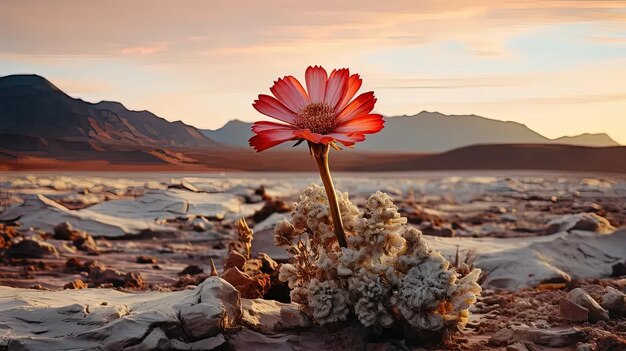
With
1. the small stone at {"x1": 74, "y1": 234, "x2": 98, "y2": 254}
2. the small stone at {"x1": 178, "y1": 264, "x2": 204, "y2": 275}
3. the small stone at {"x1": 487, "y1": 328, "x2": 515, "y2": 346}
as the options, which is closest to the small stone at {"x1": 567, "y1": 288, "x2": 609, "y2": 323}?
the small stone at {"x1": 487, "y1": 328, "x2": 515, "y2": 346}

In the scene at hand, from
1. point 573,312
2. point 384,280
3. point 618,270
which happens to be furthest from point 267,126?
point 618,270

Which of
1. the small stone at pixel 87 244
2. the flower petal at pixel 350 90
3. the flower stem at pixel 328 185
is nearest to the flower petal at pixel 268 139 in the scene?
the flower stem at pixel 328 185

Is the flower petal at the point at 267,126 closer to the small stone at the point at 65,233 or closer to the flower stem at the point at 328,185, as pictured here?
the flower stem at the point at 328,185

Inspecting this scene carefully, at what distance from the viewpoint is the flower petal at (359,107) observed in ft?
12.4

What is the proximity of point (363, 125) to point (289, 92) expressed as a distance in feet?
1.55

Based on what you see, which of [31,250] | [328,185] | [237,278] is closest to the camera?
[328,185]

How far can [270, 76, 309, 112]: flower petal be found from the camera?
3.92m

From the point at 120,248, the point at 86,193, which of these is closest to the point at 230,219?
the point at 86,193

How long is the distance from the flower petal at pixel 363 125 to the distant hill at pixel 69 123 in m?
6.90

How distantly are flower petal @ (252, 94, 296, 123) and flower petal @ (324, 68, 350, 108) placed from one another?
20cm

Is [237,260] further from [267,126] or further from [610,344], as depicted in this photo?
[610,344]

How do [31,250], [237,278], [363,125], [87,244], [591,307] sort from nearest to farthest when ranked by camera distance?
[363,125] → [237,278] → [591,307] → [31,250] → [87,244]

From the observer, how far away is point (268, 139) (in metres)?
3.59

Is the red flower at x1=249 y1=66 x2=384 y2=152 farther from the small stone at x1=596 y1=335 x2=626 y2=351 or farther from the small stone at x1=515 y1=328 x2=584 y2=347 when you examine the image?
the small stone at x1=596 y1=335 x2=626 y2=351
